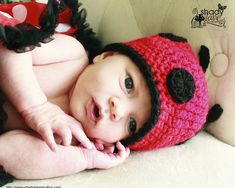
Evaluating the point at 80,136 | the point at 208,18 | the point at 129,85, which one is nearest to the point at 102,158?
the point at 80,136

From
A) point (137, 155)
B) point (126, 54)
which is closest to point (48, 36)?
point (126, 54)

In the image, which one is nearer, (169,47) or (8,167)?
(8,167)

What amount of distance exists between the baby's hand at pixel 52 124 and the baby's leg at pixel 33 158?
0.07ft

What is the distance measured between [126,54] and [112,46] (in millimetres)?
60

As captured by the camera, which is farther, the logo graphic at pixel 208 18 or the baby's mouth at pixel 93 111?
the logo graphic at pixel 208 18

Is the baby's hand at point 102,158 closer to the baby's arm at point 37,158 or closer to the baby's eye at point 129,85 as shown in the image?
the baby's arm at point 37,158

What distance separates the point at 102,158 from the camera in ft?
2.68

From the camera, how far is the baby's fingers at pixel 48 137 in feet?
2.44

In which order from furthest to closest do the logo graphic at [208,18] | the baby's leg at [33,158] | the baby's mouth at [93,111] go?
the logo graphic at [208,18] < the baby's mouth at [93,111] < the baby's leg at [33,158]

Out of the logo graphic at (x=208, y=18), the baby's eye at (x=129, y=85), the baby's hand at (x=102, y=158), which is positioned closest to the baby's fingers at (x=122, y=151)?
the baby's hand at (x=102, y=158)

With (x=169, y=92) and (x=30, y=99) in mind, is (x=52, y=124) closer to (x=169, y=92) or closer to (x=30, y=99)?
(x=30, y=99)

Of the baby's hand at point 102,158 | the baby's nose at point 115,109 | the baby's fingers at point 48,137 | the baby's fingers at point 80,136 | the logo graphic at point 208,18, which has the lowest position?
the baby's hand at point 102,158

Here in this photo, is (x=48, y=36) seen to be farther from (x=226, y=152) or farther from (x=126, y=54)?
(x=226, y=152)

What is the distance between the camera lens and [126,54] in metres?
0.91
